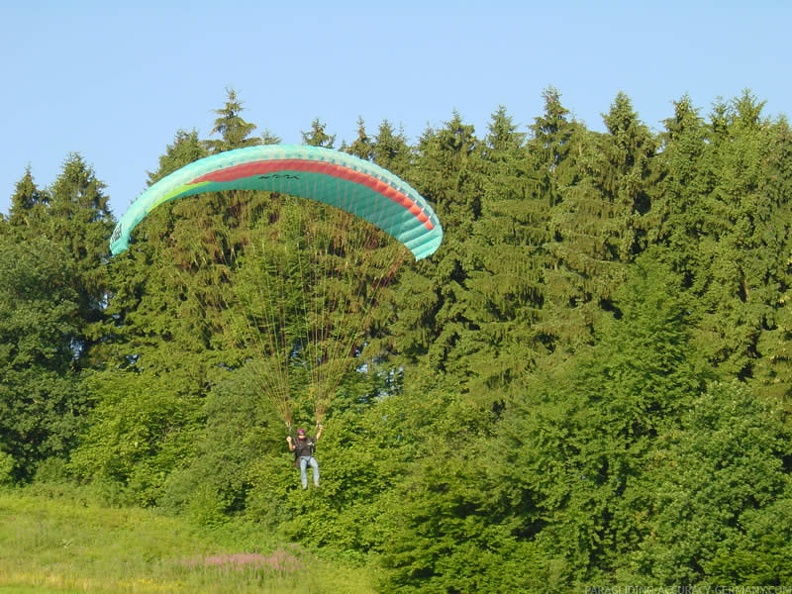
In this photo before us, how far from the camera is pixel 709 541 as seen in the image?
88.8 ft

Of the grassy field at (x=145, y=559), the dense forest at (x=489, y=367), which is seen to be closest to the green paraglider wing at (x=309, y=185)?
the dense forest at (x=489, y=367)

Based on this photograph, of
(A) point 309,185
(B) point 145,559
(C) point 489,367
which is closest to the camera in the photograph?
(A) point 309,185

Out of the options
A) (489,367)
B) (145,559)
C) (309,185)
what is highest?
(309,185)

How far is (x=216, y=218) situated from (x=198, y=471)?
26.5 ft

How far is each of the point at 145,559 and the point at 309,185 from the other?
36.5 ft

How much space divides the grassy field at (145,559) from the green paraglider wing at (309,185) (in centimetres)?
871

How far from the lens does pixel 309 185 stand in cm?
2648

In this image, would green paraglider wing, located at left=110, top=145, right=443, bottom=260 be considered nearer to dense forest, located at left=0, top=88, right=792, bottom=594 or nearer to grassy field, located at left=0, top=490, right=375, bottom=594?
dense forest, located at left=0, top=88, right=792, bottom=594

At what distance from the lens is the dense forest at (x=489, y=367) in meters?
29.0

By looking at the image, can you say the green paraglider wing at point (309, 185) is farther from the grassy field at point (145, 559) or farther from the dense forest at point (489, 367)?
the grassy field at point (145, 559)

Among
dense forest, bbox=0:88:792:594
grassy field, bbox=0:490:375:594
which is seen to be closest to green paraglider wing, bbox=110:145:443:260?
dense forest, bbox=0:88:792:594

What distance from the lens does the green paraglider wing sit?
959 inches

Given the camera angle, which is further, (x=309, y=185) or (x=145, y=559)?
(x=145, y=559)

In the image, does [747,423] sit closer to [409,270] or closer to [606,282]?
[606,282]
